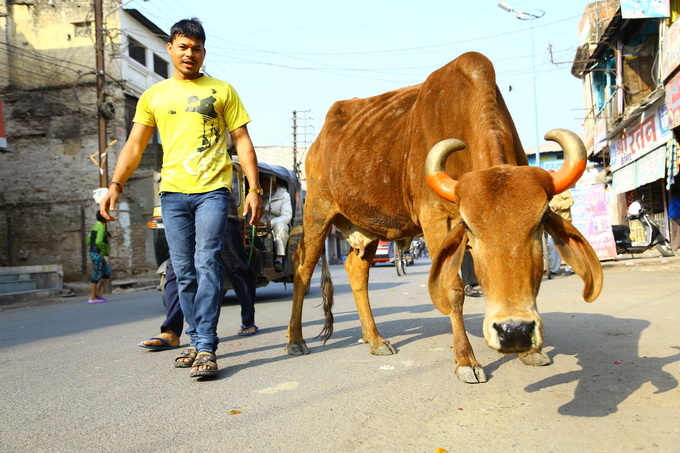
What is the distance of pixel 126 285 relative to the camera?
18.7 metres

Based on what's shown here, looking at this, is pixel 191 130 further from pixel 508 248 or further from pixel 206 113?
pixel 508 248

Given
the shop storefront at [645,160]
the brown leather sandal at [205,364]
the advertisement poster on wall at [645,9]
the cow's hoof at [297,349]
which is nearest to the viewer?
the brown leather sandal at [205,364]

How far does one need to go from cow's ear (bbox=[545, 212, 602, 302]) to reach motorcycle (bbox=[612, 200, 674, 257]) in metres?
13.4

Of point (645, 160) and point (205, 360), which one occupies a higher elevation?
point (645, 160)

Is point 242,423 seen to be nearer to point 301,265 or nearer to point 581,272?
point 581,272

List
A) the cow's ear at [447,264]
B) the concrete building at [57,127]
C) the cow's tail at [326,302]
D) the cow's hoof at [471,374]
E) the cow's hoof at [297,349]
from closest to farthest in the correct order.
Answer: the cow's ear at [447,264]
the cow's hoof at [471,374]
the cow's hoof at [297,349]
the cow's tail at [326,302]
the concrete building at [57,127]

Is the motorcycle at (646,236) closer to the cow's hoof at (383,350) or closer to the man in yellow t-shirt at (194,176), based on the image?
the cow's hoof at (383,350)

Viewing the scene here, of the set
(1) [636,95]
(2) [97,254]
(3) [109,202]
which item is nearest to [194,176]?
(3) [109,202]

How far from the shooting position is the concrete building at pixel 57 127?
22531 mm

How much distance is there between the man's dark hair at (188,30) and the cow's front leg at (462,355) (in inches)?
101

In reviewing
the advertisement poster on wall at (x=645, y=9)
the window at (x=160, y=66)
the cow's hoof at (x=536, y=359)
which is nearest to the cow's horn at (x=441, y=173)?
the cow's hoof at (x=536, y=359)

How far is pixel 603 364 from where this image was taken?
3590 millimetres

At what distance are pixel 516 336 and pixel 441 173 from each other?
3.34 feet

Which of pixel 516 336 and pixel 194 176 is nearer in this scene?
pixel 516 336
